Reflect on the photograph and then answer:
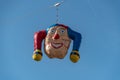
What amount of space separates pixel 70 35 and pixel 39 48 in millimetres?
1863

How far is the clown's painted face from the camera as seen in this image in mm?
45406

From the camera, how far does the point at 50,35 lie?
151 ft

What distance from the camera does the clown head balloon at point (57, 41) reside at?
45.4 metres

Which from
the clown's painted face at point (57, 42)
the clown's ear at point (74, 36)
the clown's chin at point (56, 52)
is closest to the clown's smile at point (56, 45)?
the clown's painted face at point (57, 42)

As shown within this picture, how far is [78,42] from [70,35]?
0.65m

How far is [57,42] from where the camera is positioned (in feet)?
150

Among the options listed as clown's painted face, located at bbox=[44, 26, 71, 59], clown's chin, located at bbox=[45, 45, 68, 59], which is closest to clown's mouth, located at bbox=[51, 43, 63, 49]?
clown's painted face, located at bbox=[44, 26, 71, 59]

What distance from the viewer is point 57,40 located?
150 ft

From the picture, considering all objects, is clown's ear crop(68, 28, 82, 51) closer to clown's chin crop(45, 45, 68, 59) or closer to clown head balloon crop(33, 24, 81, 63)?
clown head balloon crop(33, 24, 81, 63)

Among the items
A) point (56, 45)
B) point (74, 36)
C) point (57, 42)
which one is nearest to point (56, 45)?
point (56, 45)

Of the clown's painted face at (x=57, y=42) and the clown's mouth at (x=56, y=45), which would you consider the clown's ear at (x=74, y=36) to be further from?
the clown's mouth at (x=56, y=45)

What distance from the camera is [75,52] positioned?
150 feet

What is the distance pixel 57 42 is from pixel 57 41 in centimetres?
6

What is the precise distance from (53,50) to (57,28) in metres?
1.45
